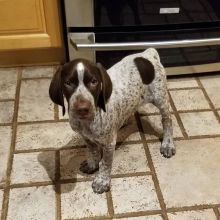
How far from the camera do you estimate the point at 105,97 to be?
163 centimetres

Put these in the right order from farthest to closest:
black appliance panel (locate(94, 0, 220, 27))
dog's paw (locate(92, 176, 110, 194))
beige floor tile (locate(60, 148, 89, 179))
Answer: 1. black appliance panel (locate(94, 0, 220, 27))
2. beige floor tile (locate(60, 148, 89, 179))
3. dog's paw (locate(92, 176, 110, 194))

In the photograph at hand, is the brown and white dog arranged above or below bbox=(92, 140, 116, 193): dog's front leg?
above

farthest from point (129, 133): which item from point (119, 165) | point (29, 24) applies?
point (29, 24)

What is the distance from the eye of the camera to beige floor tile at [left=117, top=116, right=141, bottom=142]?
2.21m

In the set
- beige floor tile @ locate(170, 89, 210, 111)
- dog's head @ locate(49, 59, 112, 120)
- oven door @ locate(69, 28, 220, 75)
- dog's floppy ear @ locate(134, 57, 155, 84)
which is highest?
dog's head @ locate(49, 59, 112, 120)

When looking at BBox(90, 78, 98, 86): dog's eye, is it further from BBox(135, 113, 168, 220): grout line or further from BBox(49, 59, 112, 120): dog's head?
BBox(135, 113, 168, 220): grout line

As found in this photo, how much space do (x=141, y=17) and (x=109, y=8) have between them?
20 cm

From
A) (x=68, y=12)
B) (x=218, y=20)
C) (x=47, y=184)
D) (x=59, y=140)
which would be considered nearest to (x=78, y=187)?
(x=47, y=184)

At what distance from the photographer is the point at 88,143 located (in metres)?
1.93

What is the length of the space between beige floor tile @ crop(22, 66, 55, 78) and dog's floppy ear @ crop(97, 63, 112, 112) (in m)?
1.12

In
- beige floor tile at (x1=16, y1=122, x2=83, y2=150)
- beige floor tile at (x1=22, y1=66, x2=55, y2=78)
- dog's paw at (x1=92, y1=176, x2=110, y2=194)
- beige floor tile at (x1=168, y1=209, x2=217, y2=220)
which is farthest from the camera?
beige floor tile at (x1=22, y1=66, x2=55, y2=78)

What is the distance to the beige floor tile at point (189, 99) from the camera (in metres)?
2.44

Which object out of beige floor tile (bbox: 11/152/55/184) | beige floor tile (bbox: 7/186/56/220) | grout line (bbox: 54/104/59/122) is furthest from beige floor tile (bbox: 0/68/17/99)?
beige floor tile (bbox: 7/186/56/220)

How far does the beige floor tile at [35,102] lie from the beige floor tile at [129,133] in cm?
42
